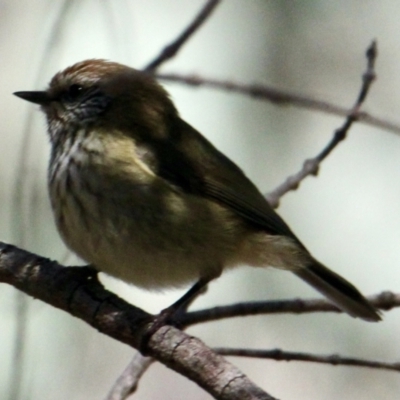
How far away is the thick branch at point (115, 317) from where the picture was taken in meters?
2.79

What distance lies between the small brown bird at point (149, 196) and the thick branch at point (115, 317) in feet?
0.78

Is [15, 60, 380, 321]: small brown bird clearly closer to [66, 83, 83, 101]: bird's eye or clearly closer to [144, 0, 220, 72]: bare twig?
[66, 83, 83, 101]: bird's eye

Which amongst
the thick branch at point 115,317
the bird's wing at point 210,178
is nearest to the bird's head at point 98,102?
the bird's wing at point 210,178

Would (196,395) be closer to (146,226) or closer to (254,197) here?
(254,197)

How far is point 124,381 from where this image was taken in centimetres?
351

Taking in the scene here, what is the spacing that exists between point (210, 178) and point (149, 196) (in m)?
0.49

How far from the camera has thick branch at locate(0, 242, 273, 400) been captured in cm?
279

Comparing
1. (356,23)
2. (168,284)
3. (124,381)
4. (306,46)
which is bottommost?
(124,381)

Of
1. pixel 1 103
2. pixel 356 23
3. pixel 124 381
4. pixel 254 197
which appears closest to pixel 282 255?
pixel 254 197

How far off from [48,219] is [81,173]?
0.95 meters

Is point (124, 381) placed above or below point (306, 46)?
below

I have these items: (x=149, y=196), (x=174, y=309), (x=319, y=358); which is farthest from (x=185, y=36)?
(x=319, y=358)

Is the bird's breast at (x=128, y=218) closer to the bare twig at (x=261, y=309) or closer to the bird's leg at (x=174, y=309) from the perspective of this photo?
the bird's leg at (x=174, y=309)

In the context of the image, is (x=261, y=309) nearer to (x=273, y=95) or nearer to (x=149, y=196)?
(x=149, y=196)
